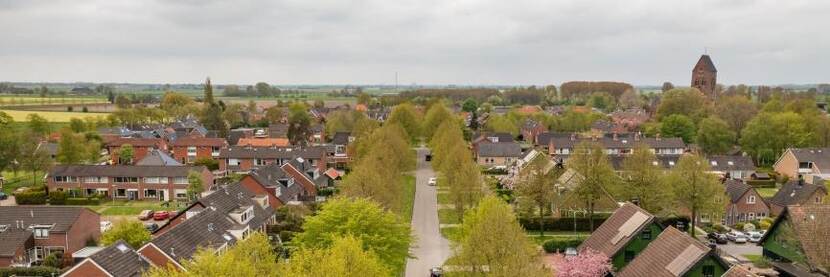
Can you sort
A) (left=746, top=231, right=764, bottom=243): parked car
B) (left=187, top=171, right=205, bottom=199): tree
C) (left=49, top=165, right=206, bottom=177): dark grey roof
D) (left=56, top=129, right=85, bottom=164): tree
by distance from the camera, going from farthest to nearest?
(left=56, top=129, right=85, bottom=164): tree, (left=49, top=165, right=206, bottom=177): dark grey roof, (left=187, top=171, right=205, bottom=199): tree, (left=746, top=231, right=764, bottom=243): parked car

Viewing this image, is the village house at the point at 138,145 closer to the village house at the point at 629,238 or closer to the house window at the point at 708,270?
the village house at the point at 629,238

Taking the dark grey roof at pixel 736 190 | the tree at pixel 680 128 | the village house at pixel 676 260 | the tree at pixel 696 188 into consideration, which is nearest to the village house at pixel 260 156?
the tree at pixel 696 188

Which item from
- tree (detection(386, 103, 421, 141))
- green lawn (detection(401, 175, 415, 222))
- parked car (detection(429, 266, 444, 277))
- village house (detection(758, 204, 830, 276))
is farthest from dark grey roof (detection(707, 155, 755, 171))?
parked car (detection(429, 266, 444, 277))

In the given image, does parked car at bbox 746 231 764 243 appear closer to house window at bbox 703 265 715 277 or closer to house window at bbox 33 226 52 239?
house window at bbox 703 265 715 277

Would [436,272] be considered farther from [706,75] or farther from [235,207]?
[706,75]

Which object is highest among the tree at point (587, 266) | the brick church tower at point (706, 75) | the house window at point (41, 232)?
the brick church tower at point (706, 75)

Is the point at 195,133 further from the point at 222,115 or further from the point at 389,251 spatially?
the point at 389,251
